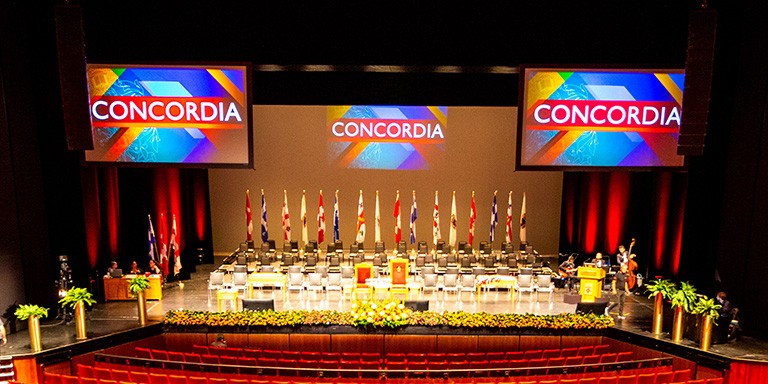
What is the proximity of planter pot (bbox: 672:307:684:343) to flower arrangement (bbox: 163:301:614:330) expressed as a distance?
127cm

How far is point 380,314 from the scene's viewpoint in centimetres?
1262

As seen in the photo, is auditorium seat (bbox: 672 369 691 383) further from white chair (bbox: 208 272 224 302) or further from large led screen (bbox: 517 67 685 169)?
white chair (bbox: 208 272 224 302)

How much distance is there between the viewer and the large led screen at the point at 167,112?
12273 millimetres

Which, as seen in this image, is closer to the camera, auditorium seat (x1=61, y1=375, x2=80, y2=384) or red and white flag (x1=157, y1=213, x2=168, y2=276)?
auditorium seat (x1=61, y1=375, x2=80, y2=384)

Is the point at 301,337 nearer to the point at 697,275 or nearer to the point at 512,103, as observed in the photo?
the point at 512,103

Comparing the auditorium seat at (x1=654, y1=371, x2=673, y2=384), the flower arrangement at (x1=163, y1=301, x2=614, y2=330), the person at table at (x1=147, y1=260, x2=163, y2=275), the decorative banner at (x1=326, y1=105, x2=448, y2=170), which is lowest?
the flower arrangement at (x1=163, y1=301, x2=614, y2=330)

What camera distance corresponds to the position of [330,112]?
1730 cm

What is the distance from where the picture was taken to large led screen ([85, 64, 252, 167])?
40.3ft

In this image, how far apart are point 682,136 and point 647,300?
5354 mm

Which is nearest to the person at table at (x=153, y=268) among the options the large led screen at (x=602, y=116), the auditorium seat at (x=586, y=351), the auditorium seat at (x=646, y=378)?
the large led screen at (x=602, y=116)

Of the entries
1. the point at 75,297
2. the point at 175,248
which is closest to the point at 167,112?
the point at 75,297

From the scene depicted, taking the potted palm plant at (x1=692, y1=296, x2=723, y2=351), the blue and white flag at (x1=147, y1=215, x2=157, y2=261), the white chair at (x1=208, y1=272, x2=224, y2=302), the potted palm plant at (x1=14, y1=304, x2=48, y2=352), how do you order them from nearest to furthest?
the potted palm plant at (x1=14, y1=304, x2=48, y2=352) → the potted palm plant at (x1=692, y1=296, x2=723, y2=351) → the white chair at (x1=208, y1=272, x2=224, y2=302) → the blue and white flag at (x1=147, y1=215, x2=157, y2=261)

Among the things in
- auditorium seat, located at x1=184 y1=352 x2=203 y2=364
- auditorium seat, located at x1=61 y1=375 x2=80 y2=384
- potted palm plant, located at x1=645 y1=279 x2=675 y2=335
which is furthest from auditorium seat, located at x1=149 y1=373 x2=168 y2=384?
potted palm plant, located at x1=645 y1=279 x2=675 y2=335

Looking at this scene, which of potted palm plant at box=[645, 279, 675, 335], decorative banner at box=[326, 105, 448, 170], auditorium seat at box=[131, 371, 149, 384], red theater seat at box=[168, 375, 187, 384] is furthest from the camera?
decorative banner at box=[326, 105, 448, 170]
